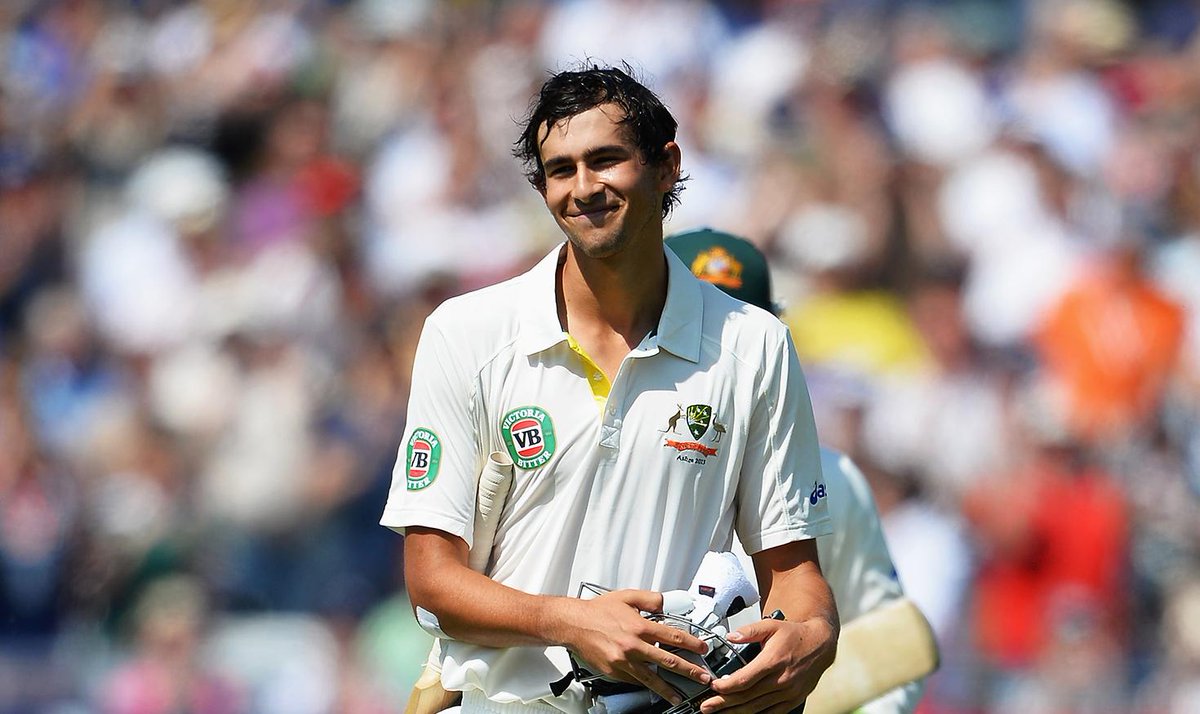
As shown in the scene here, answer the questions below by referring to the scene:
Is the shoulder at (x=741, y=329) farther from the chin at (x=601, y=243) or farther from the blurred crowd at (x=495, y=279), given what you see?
the blurred crowd at (x=495, y=279)

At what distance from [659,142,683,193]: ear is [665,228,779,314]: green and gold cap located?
45.6 inches

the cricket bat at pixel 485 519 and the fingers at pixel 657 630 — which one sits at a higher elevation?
the cricket bat at pixel 485 519

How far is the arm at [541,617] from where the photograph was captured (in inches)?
120

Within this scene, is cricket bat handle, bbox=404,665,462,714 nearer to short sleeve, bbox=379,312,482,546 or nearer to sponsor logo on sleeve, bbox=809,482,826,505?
short sleeve, bbox=379,312,482,546

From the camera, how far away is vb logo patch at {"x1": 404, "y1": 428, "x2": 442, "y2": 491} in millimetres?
3332

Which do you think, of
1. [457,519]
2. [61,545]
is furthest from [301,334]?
[457,519]

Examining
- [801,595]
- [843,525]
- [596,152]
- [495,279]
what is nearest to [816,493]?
[801,595]

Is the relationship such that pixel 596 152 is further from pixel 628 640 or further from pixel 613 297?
pixel 628 640

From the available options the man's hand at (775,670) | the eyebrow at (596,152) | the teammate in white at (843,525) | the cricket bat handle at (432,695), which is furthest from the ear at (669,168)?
the teammate in white at (843,525)

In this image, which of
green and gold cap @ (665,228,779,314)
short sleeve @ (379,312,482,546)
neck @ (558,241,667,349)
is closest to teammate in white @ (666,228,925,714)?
green and gold cap @ (665,228,779,314)

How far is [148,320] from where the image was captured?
1039cm

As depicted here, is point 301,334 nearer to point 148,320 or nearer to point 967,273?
point 148,320

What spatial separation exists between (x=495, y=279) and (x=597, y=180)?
652 cm

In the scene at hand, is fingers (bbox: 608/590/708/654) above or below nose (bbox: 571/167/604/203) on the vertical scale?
below
